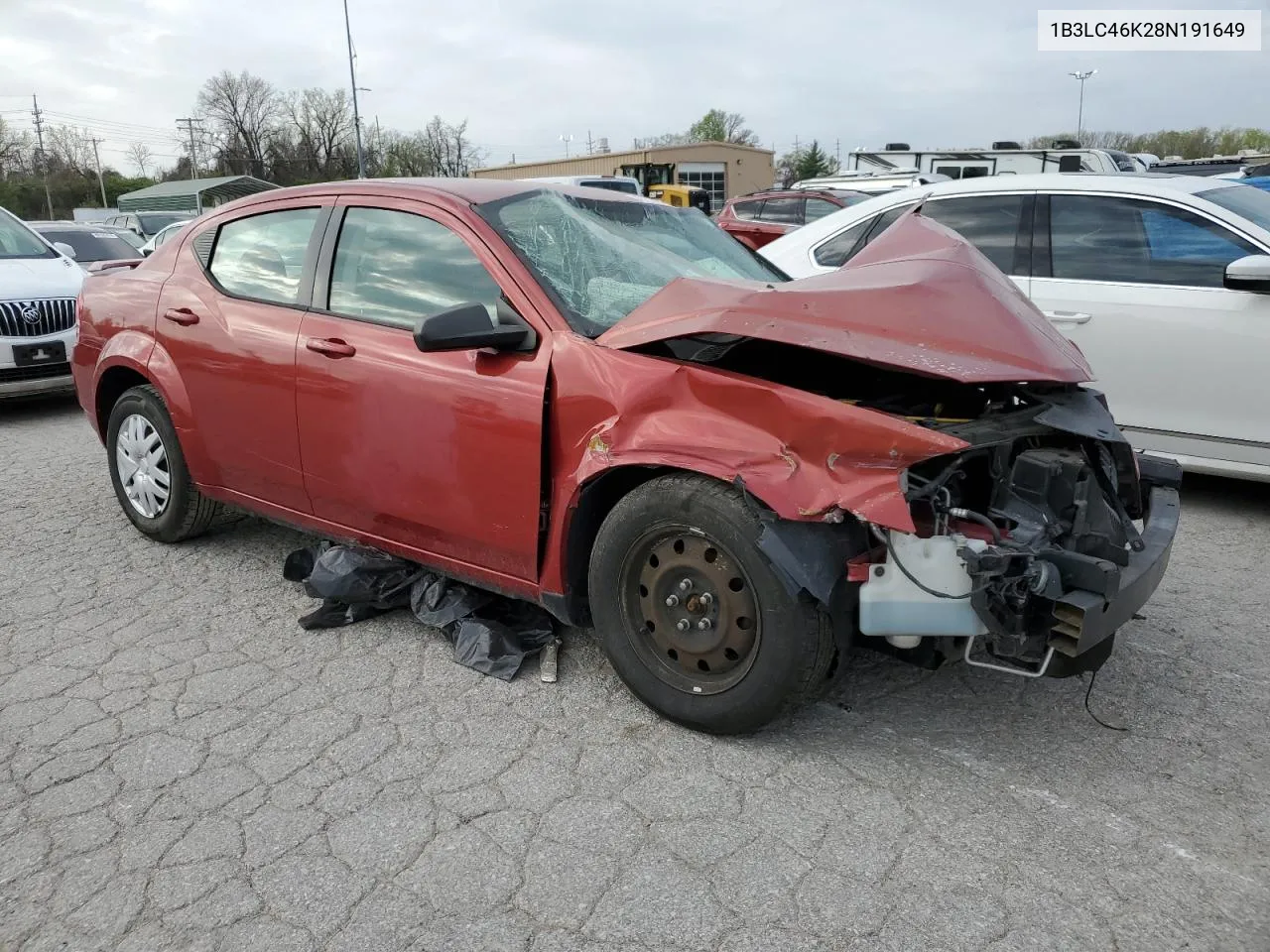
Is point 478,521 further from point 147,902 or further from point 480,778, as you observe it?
point 147,902

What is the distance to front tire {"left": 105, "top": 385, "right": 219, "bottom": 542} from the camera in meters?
4.34

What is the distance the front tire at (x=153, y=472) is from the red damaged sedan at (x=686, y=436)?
1.71ft

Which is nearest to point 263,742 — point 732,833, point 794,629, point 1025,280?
point 732,833

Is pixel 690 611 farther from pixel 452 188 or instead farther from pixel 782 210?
pixel 782 210

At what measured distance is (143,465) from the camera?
450cm

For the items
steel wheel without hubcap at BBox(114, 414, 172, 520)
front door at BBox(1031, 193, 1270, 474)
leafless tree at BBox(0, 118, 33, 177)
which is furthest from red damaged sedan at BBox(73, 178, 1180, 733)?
leafless tree at BBox(0, 118, 33, 177)

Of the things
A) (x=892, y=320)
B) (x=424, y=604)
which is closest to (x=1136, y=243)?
(x=892, y=320)

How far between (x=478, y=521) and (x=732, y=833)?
1319mm

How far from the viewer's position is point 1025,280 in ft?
17.6

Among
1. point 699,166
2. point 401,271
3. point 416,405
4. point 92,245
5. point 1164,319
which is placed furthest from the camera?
point 699,166

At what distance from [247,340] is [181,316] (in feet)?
1.80

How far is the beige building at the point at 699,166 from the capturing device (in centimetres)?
4978

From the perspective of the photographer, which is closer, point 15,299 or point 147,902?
point 147,902

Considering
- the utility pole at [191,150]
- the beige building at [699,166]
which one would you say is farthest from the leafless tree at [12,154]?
the beige building at [699,166]
